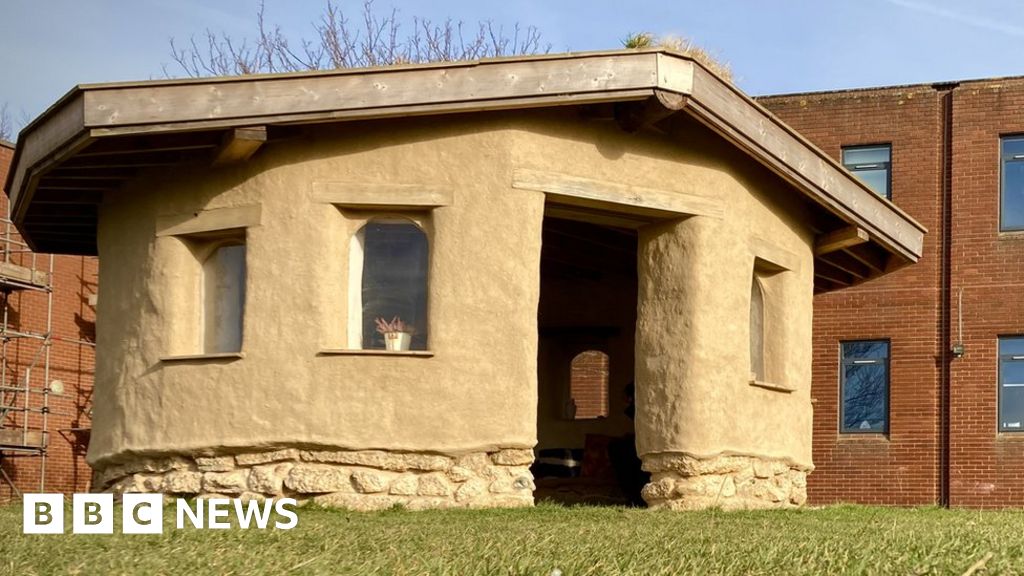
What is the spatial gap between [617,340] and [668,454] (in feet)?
16.4

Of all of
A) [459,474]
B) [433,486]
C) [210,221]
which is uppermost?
[210,221]

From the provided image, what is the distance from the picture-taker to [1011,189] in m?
24.2

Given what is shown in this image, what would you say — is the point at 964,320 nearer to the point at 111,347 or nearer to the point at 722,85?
the point at 722,85

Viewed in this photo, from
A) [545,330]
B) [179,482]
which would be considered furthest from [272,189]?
[545,330]

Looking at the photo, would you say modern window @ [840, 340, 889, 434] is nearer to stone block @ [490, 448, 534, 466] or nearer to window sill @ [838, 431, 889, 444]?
window sill @ [838, 431, 889, 444]

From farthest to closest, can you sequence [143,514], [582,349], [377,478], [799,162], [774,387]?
1. [582,349]
2. [774,387]
3. [799,162]
4. [377,478]
5. [143,514]

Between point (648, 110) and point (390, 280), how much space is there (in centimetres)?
278

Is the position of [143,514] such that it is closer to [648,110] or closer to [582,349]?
[648,110]

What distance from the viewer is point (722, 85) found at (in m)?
14.0

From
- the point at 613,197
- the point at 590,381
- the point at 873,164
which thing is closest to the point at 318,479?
the point at 613,197

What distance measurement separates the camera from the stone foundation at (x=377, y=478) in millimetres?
13039

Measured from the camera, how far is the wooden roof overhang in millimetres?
12688

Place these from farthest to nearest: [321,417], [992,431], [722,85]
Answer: [992,431] → [722,85] → [321,417]

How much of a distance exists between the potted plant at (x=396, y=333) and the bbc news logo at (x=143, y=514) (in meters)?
1.66
